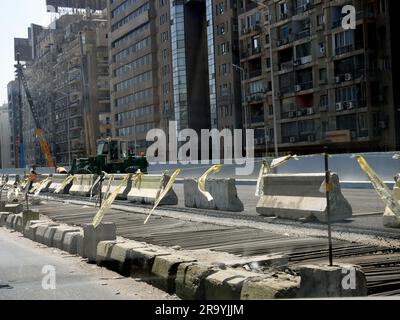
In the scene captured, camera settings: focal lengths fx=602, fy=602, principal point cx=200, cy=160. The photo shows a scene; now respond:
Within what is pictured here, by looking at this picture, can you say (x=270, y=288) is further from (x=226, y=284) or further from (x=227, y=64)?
(x=227, y=64)

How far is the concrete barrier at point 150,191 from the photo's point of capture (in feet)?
62.1

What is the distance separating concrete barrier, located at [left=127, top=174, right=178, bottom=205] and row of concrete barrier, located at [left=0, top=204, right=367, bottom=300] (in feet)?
23.2

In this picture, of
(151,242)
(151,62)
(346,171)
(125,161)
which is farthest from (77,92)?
(151,242)

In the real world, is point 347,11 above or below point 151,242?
above

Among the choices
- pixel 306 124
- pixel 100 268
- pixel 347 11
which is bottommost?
pixel 100 268

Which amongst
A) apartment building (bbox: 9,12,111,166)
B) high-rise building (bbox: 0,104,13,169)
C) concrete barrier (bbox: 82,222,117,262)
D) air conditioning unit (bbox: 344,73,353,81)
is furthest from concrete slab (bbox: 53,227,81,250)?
high-rise building (bbox: 0,104,13,169)

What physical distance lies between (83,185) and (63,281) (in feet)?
65.0

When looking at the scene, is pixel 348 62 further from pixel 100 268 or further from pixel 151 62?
pixel 100 268

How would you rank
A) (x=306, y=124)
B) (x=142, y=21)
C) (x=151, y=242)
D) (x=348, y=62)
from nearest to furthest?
1. (x=151, y=242)
2. (x=348, y=62)
3. (x=306, y=124)
4. (x=142, y=21)

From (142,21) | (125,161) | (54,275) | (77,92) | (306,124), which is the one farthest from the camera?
(142,21)

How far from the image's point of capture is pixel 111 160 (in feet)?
129

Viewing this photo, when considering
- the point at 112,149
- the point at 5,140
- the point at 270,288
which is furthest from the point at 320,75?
the point at 5,140

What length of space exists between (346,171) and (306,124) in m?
37.7

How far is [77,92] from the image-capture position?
6750 centimetres
